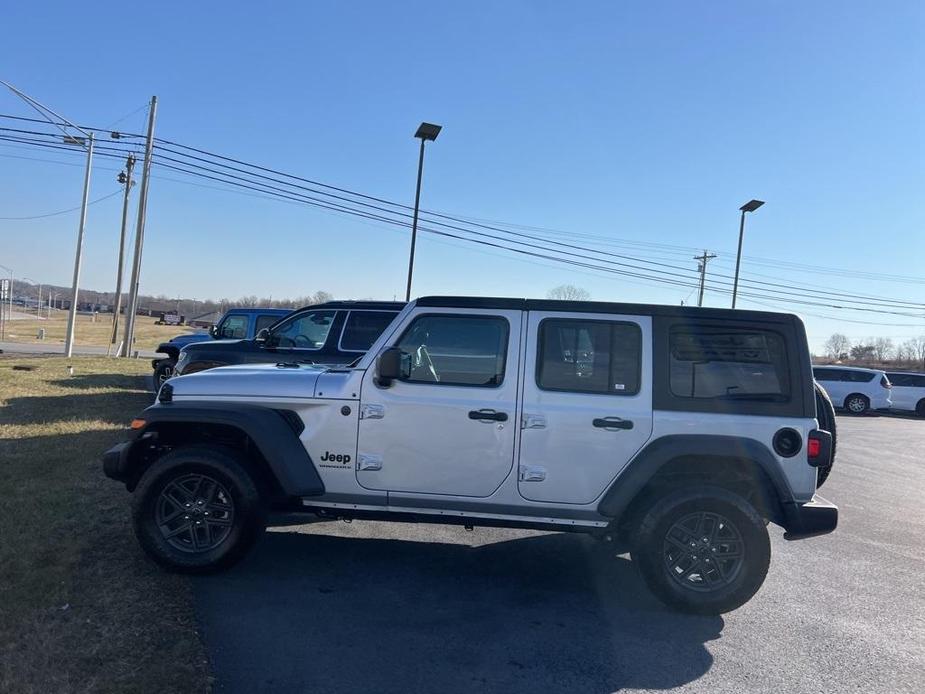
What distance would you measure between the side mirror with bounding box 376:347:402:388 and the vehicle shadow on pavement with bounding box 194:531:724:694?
1.52m

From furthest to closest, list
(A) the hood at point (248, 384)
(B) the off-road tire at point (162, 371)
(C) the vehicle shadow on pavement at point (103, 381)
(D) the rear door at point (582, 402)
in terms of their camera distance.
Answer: (C) the vehicle shadow on pavement at point (103, 381), (B) the off-road tire at point (162, 371), (A) the hood at point (248, 384), (D) the rear door at point (582, 402)

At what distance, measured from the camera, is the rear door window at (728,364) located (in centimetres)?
452

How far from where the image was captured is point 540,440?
4.50 metres

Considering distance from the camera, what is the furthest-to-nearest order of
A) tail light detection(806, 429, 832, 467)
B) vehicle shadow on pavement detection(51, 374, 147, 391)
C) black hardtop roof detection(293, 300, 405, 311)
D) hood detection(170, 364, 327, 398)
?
vehicle shadow on pavement detection(51, 374, 147, 391) → black hardtop roof detection(293, 300, 405, 311) → hood detection(170, 364, 327, 398) → tail light detection(806, 429, 832, 467)

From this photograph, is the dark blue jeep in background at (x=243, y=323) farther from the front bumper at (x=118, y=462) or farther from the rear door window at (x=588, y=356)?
Answer: the rear door window at (x=588, y=356)

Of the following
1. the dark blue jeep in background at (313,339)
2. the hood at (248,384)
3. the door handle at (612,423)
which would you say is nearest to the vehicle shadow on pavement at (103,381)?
the dark blue jeep in background at (313,339)

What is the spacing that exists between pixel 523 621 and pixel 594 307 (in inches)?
85.6

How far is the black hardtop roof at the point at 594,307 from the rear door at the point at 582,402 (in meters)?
0.06

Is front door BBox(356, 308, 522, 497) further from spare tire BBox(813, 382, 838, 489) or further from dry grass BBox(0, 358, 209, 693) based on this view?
spare tire BBox(813, 382, 838, 489)

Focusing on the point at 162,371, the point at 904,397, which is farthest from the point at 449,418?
the point at 904,397

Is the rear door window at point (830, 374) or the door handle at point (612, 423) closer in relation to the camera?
the door handle at point (612, 423)

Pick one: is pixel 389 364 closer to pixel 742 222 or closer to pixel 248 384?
pixel 248 384

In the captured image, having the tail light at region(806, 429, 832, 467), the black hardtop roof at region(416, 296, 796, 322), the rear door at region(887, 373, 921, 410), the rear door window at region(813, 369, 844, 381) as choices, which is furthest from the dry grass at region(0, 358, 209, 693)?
the rear door at region(887, 373, 921, 410)

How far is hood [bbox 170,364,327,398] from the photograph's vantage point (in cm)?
469
